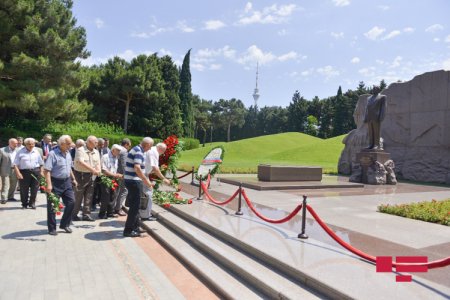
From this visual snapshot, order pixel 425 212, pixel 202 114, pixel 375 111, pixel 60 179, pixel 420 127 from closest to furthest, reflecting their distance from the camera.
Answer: pixel 60 179
pixel 425 212
pixel 375 111
pixel 420 127
pixel 202 114

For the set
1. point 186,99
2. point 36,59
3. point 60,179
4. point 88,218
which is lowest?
point 88,218

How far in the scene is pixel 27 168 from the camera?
27.1 ft

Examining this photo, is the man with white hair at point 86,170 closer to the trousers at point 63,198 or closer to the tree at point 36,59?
the trousers at point 63,198

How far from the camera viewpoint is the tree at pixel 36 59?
19.3m

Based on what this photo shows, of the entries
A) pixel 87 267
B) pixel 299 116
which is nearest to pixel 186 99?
pixel 299 116

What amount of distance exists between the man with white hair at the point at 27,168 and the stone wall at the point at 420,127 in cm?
1851

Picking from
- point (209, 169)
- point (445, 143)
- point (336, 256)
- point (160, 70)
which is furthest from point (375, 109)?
point (160, 70)

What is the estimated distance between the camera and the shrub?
7.15 meters

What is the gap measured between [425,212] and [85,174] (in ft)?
25.6

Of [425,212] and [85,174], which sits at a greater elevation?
[85,174]

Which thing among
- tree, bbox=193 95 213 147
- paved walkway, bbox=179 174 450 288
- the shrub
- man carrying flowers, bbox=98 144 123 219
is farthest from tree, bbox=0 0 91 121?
tree, bbox=193 95 213 147

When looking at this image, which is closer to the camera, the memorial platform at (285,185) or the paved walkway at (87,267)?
the paved walkway at (87,267)

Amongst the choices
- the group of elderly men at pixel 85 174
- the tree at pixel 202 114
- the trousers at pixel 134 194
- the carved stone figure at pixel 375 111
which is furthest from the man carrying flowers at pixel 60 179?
the tree at pixel 202 114

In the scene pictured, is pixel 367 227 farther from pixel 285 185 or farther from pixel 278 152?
pixel 278 152
